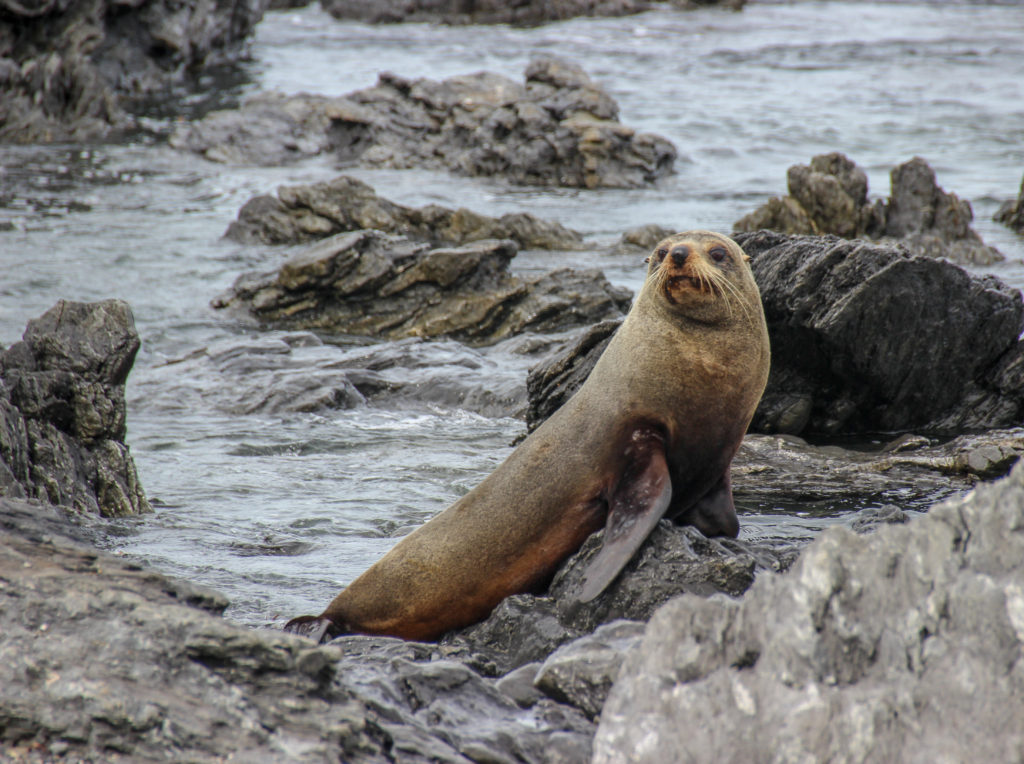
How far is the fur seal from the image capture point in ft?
16.1

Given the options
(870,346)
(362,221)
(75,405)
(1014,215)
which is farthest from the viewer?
(1014,215)

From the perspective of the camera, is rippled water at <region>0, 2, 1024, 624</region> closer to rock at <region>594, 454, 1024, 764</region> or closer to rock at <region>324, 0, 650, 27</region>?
rock at <region>324, 0, 650, 27</region>

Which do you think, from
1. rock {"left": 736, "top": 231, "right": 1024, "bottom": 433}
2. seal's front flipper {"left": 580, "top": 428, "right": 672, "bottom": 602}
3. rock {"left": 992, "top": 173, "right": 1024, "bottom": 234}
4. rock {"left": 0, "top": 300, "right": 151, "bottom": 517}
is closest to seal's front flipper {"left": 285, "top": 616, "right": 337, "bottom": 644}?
seal's front flipper {"left": 580, "top": 428, "right": 672, "bottom": 602}

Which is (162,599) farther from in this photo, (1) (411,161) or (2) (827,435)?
(1) (411,161)

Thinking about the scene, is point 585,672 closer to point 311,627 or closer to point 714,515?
point 311,627

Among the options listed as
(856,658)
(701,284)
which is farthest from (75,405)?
(856,658)

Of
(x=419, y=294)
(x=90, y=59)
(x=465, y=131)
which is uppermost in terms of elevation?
(x=90, y=59)

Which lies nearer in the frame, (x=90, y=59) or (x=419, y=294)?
(x=419, y=294)

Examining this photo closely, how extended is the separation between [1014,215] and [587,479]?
13.5 metres

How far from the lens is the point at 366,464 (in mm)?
7855

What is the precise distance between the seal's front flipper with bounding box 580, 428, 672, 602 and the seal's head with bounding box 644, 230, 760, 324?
0.74 meters

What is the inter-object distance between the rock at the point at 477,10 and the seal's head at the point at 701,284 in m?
45.2

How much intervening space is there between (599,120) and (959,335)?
48.7ft

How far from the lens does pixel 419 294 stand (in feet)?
39.9
